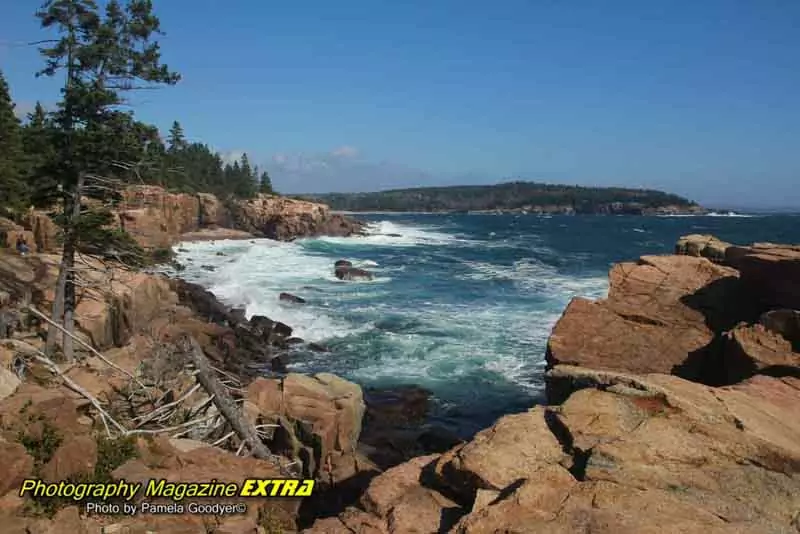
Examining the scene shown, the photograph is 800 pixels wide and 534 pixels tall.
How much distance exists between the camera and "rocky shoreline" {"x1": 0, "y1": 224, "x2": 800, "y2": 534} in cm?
628

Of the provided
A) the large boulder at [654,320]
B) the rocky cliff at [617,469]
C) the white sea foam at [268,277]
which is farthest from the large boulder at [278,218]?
the rocky cliff at [617,469]

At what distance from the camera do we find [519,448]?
771cm

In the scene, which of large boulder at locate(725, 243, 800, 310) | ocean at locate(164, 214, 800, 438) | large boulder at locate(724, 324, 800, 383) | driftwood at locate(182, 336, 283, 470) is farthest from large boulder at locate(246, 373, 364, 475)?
large boulder at locate(725, 243, 800, 310)

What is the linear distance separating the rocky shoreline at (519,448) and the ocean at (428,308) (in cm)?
440

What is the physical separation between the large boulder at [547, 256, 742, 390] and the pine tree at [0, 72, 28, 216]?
19.7m

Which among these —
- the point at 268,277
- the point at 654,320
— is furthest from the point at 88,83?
the point at 268,277

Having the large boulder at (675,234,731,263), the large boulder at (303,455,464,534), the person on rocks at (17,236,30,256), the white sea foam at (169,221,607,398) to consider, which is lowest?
the white sea foam at (169,221,607,398)

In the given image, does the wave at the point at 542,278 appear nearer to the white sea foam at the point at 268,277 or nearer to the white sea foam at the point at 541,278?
the white sea foam at the point at 541,278

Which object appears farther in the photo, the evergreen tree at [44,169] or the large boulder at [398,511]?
the evergreen tree at [44,169]

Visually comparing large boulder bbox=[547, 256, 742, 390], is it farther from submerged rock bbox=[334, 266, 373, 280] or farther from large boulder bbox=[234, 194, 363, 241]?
large boulder bbox=[234, 194, 363, 241]

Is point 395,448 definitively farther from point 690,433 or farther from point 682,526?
point 682,526

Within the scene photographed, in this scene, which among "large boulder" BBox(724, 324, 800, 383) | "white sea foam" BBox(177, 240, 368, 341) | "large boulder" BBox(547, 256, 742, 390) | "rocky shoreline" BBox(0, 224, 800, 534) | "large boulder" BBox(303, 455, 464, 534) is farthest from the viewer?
"white sea foam" BBox(177, 240, 368, 341)

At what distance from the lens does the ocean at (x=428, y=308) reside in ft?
72.9

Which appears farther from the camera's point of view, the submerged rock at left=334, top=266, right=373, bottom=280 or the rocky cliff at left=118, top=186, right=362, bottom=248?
the rocky cliff at left=118, top=186, right=362, bottom=248
